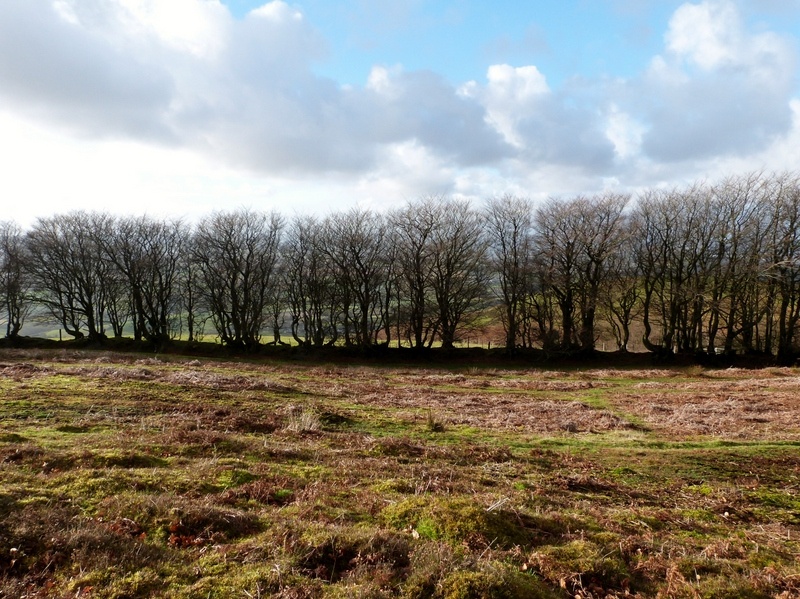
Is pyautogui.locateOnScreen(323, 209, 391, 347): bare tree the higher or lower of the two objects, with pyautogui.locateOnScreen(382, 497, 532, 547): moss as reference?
higher

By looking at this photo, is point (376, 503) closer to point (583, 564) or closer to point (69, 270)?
point (583, 564)

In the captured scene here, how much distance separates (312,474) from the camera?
24.5 ft

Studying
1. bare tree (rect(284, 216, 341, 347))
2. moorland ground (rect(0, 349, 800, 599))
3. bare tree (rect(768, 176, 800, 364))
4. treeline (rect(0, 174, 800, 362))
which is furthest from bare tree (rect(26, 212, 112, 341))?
bare tree (rect(768, 176, 800, 364))

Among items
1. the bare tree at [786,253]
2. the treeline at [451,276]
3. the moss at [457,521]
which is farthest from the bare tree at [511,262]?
the moss at [457,521]

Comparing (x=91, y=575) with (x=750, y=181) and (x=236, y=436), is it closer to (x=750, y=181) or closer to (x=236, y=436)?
(x=236, y=436)

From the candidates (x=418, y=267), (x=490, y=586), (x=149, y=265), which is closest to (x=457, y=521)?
(x=490, y=586)

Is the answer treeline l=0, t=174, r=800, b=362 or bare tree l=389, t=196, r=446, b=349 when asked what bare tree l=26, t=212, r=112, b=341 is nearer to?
treeline l=0, t=174, r=800, b=362

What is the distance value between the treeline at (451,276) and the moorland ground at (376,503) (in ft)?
108

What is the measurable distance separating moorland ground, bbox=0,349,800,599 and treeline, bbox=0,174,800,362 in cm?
3296

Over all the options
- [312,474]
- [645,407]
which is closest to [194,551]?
[312,474]

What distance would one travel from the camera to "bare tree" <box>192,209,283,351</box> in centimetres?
5106

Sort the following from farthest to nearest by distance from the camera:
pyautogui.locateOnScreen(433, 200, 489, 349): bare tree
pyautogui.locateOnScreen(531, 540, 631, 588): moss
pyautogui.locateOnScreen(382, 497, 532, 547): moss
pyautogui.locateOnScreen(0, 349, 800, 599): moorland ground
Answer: pyautogui.locateOnScreen(433, 200, 489, 349): bare tree → pyautogui.locateOnScreen(382, 497, 532, 547): moss → pyautogui.locateOnScreen(531, 540, 631, 588): moss → pyautogui.locateOnScreen(0, 349, 800, 599): moorland ground

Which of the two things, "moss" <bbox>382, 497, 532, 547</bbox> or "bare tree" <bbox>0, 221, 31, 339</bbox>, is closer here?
"moss" <bbox>382, 497, 532, 547</bbox>

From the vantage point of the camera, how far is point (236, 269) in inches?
2024
